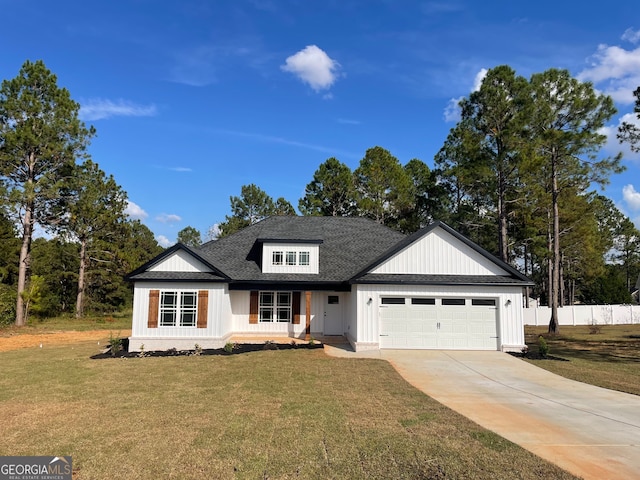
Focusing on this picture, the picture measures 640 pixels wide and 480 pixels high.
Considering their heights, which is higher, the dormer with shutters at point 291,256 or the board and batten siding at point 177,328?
the dormer with shutters at point 291,256

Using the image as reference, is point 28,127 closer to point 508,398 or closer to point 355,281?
point 355,281

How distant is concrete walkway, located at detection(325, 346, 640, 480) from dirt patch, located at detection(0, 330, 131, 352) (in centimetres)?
1538

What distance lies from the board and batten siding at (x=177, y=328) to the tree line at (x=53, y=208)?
45.2ft

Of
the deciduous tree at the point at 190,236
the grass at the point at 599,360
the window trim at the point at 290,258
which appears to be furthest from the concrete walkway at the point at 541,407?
the deciduous tree at the point at 190,236

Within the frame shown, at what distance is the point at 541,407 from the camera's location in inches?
344

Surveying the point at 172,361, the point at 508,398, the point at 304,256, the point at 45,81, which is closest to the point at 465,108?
the point at 304,256

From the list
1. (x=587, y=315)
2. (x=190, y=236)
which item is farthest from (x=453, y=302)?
(x=190, y=236)

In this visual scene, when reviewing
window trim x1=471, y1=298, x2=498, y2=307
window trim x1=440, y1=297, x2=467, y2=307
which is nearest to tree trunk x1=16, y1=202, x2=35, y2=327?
window trim x1=440, y1=297, x2=467, y2=307

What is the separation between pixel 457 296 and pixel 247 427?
11.9m

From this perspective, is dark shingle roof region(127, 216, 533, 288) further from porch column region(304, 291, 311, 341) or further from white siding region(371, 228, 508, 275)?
porch column region(304, 291, 311, 341)

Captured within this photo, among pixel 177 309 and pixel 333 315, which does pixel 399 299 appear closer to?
pixel 333 315

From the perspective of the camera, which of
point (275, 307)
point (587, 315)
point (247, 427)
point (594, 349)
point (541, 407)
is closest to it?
point (247, 427)

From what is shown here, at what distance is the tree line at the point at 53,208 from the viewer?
25.4m

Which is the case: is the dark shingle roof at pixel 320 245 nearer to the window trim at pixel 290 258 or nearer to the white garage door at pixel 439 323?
the window trim at pixel 290 258
